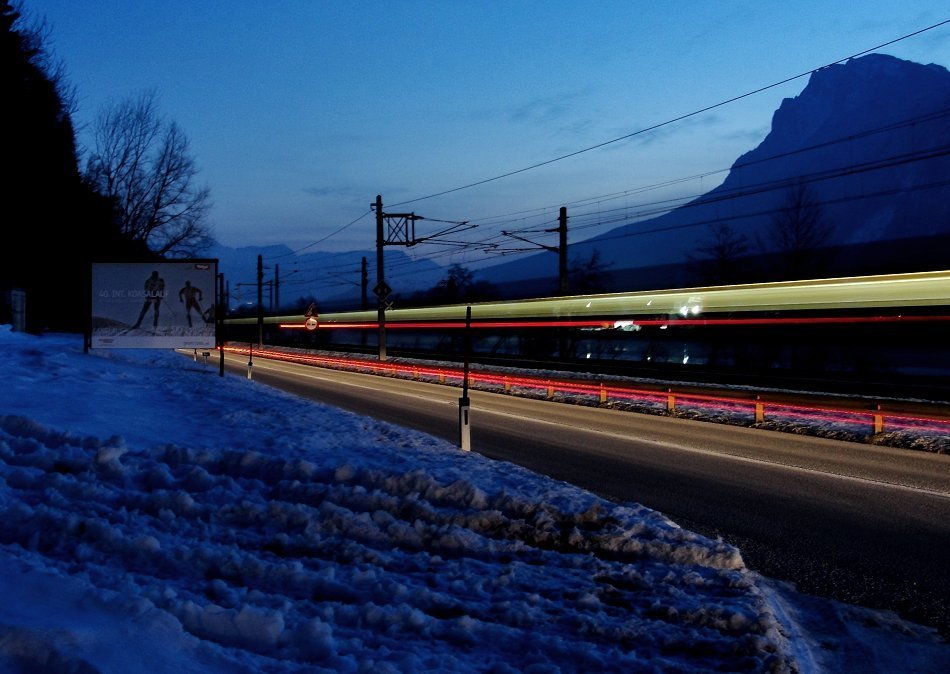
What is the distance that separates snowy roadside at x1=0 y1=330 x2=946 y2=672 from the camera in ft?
13.5

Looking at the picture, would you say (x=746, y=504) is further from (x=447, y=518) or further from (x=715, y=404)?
(x=715, y=404)

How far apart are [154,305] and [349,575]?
17.6 meters

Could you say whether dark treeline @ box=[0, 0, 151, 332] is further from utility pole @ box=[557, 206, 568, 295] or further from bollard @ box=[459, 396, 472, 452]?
bollard @ box=[459, 396, 472, 452]

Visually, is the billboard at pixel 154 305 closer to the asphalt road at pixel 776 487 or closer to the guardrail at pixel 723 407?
the asphalt road at pixel 776 487

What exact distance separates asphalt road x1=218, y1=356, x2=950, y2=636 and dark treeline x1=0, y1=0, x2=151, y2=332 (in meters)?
26.4

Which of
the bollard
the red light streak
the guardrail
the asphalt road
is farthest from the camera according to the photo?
the red light streak

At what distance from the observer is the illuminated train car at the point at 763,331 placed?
20.7 m

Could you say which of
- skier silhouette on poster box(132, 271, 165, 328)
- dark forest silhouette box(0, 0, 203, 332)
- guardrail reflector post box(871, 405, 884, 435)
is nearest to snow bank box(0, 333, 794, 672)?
guardrail reflector post box(871, 405, 884, 435)

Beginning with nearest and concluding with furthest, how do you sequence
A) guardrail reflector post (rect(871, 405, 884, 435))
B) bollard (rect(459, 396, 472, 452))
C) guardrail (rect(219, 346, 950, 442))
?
bollard (rect(459, 396, 472, 452)), guardrail reflector post (rect(871, 405, 884, 435)), guardrail (rect(219, 346, 950, 442))

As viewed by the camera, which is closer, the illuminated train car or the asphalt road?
the asphalt road

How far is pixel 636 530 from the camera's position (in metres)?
7.27

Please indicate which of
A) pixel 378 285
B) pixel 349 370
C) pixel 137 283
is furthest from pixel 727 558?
pixel 349 370

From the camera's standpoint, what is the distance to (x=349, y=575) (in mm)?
5500

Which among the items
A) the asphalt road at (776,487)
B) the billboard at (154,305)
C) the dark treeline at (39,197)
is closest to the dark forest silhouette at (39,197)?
the dark treeline at (39,197)
